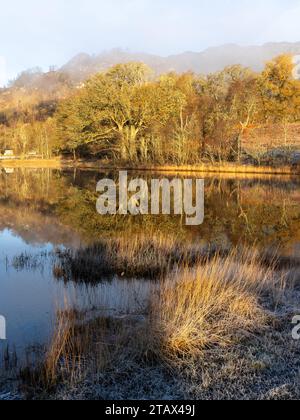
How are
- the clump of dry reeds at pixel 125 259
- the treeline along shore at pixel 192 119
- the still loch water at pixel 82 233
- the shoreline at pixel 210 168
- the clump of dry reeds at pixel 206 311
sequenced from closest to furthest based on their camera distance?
the clump of dry reeds at pixel 206 311, the still loch water at pixel 82 233, the clump of dry reeds at pixel 125 259, the shoreline at pixel 210 168, the treeline along shore at pixel 192 119

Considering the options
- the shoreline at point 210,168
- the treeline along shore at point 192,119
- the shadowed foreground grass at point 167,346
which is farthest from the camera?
the treeline along shore at point 192,119

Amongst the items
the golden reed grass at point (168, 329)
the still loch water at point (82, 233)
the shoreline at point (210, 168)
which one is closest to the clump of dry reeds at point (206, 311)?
the golden reed grass at point (168, 329)

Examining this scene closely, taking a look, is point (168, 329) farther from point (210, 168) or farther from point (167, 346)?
point (210, 168)

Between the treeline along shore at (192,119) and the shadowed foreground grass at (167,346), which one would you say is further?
the treeline along shore at (192,119)

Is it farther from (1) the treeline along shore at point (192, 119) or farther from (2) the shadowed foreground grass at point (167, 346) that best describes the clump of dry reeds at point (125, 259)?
(1) the treeline along shore at point (192, 119)

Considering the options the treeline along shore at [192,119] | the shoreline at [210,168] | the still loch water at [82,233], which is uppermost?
the treeline along shore at [192,119]

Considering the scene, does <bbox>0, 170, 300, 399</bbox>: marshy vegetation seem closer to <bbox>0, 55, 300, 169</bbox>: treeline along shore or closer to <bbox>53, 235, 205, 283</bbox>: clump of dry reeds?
<bbox>53, 235, 205, 283</bbox>: clump of dry reeds

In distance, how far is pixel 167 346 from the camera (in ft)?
18.8

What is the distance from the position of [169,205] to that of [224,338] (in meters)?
16.8

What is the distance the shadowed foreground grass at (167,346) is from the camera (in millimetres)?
4867

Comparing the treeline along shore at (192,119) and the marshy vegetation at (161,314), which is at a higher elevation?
the treeline along shore at (192,119)

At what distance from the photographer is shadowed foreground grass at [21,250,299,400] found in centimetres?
487

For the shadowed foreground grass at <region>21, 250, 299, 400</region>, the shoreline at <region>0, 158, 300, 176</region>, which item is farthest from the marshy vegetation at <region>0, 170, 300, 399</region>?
the shoreline at <region>0, 158, 300, 176</region>
